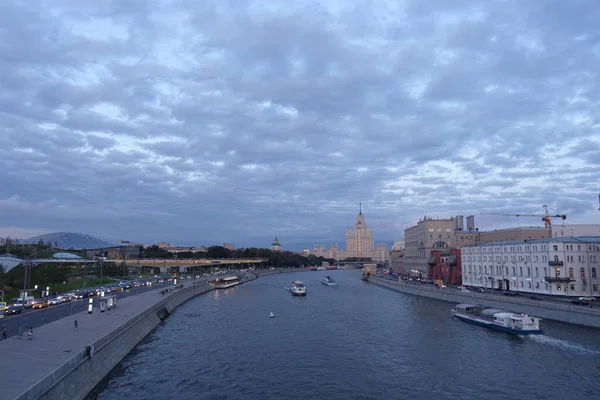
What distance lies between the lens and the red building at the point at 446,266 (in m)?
110

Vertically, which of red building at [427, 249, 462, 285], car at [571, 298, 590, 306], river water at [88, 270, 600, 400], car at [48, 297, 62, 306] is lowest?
river water at [88, 270, 600, 400]

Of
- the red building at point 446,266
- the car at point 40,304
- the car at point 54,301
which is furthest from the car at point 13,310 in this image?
the red building at point 446,266

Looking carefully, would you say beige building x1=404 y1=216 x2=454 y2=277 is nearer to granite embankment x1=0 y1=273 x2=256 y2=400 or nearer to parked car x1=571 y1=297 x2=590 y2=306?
parked car x1=571 y1=297 x2=590 y2=306

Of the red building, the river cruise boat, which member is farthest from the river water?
the river cruise boat

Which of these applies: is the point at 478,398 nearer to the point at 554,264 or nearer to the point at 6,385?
the point at 6,385

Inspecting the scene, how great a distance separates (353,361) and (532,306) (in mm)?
38567

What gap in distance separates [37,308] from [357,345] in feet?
151

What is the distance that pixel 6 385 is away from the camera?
22359mm

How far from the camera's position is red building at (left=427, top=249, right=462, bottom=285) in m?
110

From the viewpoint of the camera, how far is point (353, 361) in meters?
39.8

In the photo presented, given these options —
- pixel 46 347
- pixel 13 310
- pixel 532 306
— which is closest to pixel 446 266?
pixel 532 306

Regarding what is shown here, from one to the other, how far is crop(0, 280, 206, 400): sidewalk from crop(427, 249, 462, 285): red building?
8718 cm

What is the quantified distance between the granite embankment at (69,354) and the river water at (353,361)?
1.62 meters

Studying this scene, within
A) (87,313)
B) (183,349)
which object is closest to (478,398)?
(183,349)
